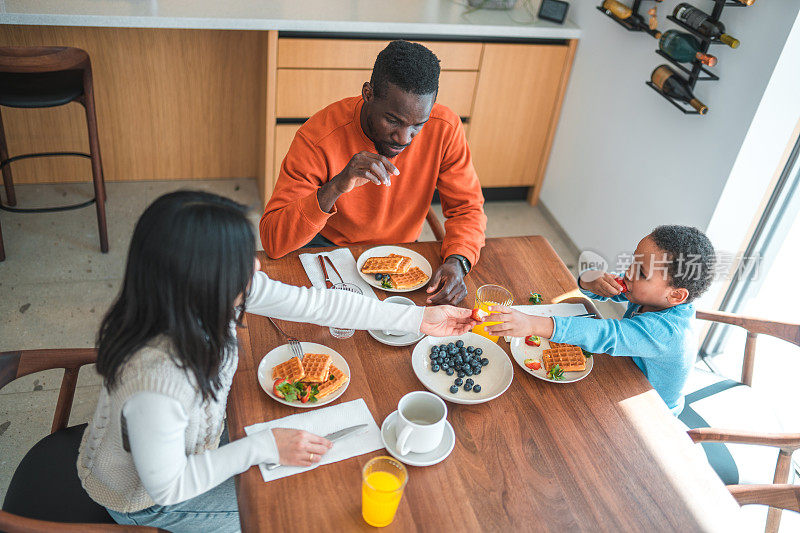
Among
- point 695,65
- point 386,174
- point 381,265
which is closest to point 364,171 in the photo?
point 386,174

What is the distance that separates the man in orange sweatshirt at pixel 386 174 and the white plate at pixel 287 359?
332 mm

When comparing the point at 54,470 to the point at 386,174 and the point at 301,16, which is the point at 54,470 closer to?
the point at 386,174

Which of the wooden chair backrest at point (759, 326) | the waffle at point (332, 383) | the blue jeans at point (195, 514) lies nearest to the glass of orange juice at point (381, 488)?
the waffle at point (332, 383)

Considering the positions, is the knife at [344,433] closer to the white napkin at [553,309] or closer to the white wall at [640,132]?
the white napkin at [553,309]

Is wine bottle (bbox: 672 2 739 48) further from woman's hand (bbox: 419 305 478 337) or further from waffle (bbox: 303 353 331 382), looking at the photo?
waffle (bbox: 303 353 331 382)

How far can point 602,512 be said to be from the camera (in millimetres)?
1146

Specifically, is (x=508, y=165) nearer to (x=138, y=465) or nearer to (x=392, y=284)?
(x=392, y=284)

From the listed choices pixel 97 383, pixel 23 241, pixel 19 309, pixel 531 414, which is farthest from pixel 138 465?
pixel 23 241

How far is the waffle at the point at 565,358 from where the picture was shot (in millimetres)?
1434

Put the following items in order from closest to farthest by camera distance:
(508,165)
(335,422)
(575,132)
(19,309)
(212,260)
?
(212,260) < (335,422) < (19,309) < (575,132) < (508,165)

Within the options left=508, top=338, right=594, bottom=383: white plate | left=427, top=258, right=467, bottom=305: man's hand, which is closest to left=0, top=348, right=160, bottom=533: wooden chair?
left=427, top=258, right=467, bottom=305: man's hand

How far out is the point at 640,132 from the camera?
2795mm

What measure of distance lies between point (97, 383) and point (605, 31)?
2.61 m

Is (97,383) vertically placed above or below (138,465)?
below
